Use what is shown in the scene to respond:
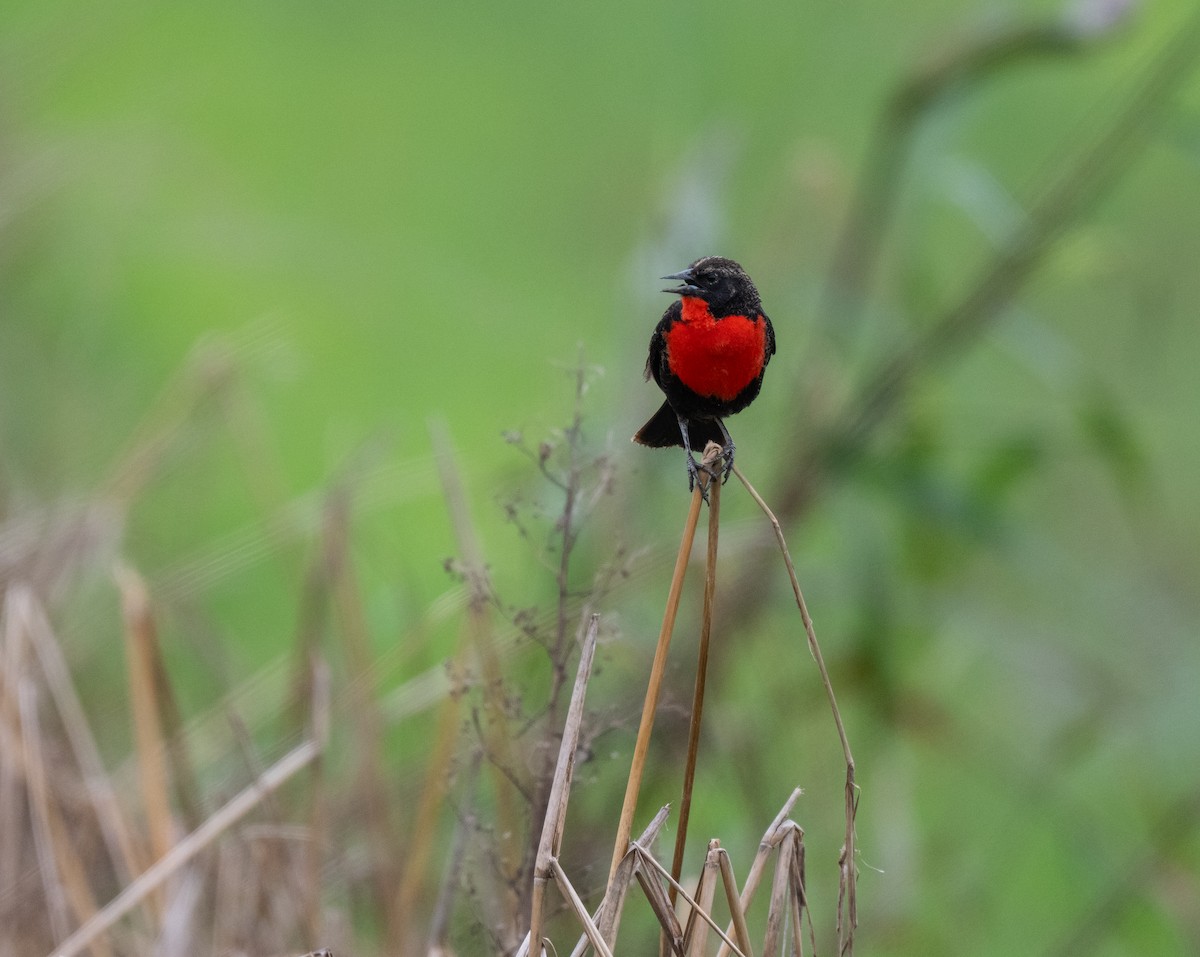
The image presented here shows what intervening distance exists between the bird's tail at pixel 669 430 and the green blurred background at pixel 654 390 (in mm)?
81

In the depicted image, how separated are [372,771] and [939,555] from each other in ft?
4.73

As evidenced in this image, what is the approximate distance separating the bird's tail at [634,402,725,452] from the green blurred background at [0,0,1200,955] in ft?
0.26

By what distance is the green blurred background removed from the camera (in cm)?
292

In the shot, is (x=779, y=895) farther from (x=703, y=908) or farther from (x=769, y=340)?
(x=769, y=340)

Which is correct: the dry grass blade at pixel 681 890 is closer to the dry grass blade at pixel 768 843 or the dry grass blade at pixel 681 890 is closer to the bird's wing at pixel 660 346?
the dry grass blade at pixel 768 843

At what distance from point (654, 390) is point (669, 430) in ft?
2.17

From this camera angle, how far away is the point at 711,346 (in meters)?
2.11

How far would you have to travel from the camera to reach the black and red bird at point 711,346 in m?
2.11

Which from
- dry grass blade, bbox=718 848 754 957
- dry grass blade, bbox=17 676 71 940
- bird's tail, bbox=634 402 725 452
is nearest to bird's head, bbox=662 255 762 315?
bird's tail, bbox=634 402 725 452

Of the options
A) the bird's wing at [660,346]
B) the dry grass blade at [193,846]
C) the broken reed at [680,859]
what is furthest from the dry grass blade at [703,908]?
the bird's wing at [660,346]

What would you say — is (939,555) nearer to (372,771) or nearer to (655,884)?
(372,771)

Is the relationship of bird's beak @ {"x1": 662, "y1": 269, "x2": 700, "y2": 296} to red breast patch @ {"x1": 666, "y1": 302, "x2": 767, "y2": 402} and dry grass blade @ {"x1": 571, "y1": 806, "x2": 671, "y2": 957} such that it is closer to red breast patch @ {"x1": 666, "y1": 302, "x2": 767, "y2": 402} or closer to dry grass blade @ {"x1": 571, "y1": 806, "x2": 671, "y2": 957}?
red breast patch @ {"x1": 666, "y1": 302, "x2": 767, "y2": 402}

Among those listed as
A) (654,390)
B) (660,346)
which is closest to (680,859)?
(660,346)

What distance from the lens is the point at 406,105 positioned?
7344 mm
